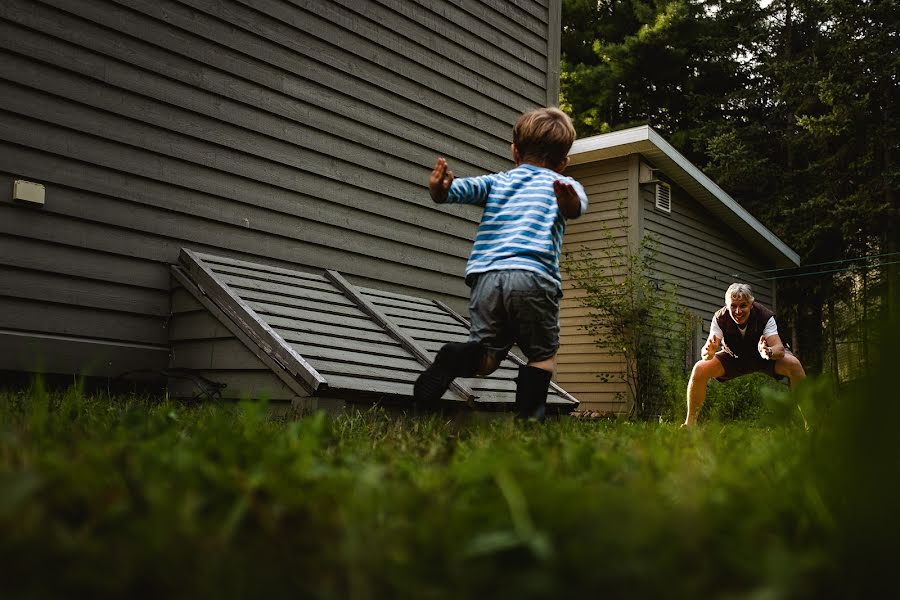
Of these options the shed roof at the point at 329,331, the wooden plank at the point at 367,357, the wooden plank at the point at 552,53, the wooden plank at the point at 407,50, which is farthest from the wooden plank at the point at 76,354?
the wooden plank at the point at 552,53

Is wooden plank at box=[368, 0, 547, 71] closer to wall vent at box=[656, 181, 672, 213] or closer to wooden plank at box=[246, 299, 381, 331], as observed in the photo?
wooden plank at box=[246, 299, 381, 331]

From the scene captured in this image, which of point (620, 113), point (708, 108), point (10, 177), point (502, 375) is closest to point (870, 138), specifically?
point (708, 108)

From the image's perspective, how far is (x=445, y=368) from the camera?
3.29 meters

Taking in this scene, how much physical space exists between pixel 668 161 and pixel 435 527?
10998 millimetres

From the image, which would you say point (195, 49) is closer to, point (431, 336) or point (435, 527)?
point (431, 336)

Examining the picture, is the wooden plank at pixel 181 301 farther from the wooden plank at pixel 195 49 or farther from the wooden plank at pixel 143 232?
the wooden plank at pixel 195 49

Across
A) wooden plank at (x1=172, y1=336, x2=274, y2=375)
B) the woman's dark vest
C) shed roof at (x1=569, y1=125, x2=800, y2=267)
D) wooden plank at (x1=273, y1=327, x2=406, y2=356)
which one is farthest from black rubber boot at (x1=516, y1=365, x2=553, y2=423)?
shed roof at (x1=569, y1=125, x2=800, y2=267)

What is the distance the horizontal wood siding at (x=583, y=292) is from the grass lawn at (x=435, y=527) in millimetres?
9810

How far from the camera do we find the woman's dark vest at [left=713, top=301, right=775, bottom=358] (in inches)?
225

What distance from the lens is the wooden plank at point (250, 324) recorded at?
3695 mm

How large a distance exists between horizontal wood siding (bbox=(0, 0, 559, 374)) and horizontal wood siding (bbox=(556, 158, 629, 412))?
4472mm

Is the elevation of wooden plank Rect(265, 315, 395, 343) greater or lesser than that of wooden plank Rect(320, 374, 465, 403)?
greater

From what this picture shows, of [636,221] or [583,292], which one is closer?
[636,221]

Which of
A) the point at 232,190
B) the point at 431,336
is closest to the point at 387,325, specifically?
the point at 431,336
